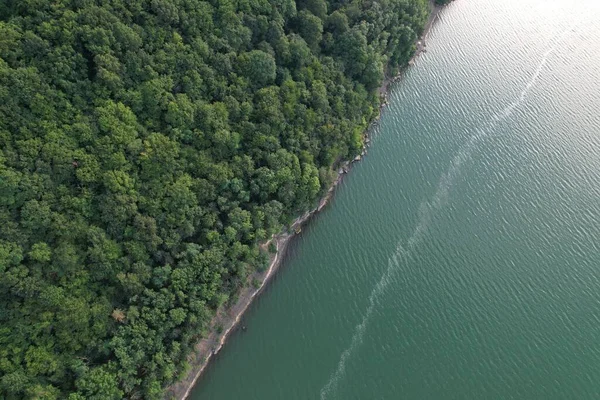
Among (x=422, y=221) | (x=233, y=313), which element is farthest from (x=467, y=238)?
(x=233, y=313)

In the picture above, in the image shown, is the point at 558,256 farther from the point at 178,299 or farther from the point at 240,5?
the point at 240,5

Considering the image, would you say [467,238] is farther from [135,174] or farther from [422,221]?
[135,174]

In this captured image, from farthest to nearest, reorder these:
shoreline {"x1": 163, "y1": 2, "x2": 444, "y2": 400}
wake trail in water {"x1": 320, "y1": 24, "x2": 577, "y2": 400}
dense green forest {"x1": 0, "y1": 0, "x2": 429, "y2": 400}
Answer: wake trail in water {"x1": 320, "y1": 24, "x2": 577, "y2": 400} < shoreline {"x1": 163, "y1": 2, "x2": 444, "y2": 400} < dense green forest {"x1": 0, "y1": 0, "x2": 429, "y2": 400}

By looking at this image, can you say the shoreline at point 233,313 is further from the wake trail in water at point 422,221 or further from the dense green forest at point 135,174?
the wake trail in water at point 422,221

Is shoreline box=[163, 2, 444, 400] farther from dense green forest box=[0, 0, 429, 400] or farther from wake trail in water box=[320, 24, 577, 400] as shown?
wake trail in water box=[320, 24, 577, 400]

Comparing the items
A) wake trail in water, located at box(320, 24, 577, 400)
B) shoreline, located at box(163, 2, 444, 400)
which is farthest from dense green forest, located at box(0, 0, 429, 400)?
wake trail in water, located at box(320, 24, 577, 400)

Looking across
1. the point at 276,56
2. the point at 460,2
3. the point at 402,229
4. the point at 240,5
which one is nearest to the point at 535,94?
the point at 460,2
